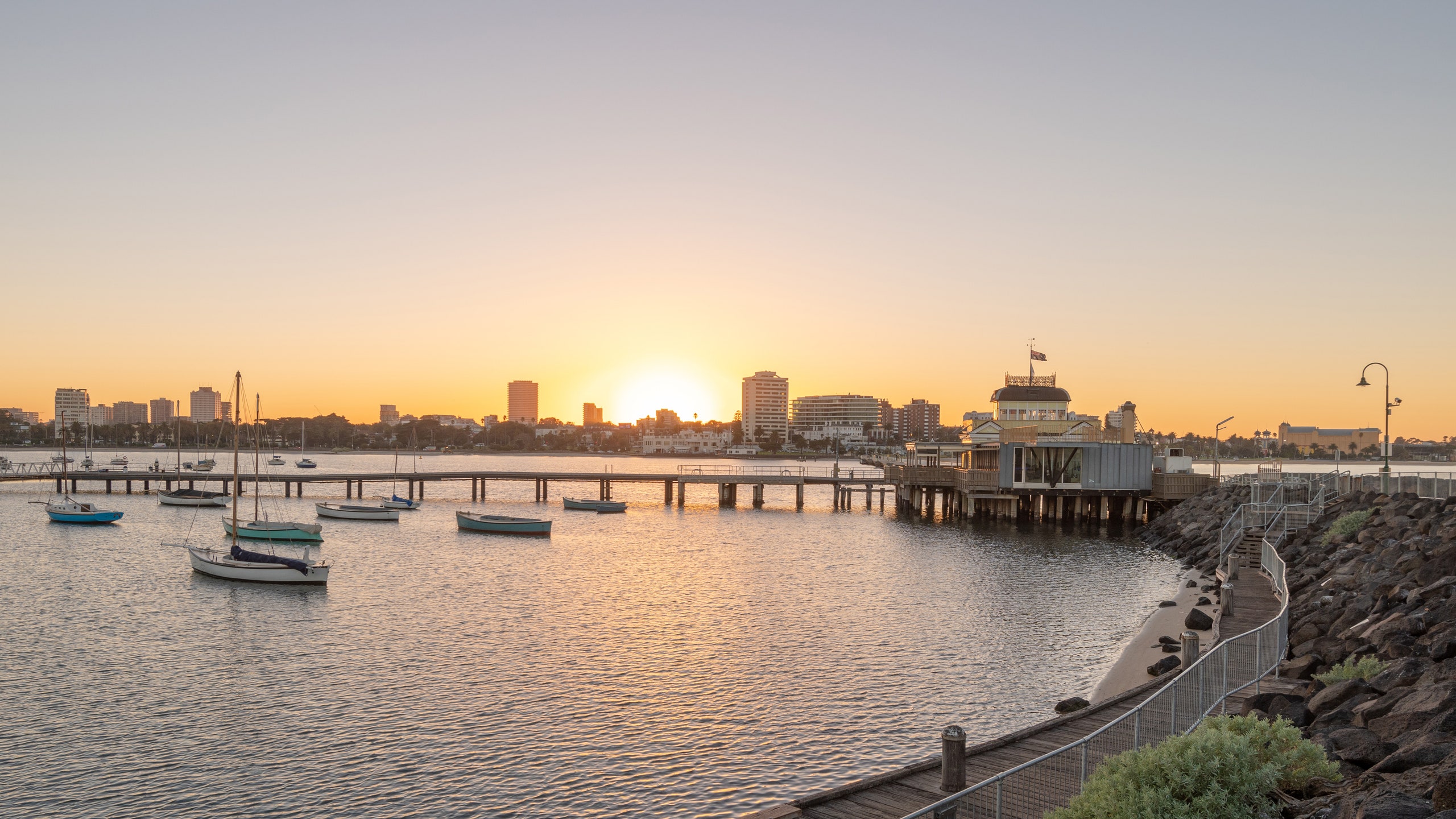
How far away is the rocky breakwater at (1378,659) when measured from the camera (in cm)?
1090

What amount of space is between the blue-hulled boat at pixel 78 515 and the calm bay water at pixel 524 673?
734 inches

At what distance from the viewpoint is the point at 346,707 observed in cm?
2312

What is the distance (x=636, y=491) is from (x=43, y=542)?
82.1 meters

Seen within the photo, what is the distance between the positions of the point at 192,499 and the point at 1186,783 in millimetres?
98013

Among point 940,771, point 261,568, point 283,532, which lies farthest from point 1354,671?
point 283,532

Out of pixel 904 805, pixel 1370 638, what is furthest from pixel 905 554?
pixel 904 805

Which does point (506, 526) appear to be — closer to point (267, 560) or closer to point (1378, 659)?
point (267, 560)

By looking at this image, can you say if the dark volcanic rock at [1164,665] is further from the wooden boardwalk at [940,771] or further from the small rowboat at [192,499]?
the small rowboat at [192,499]

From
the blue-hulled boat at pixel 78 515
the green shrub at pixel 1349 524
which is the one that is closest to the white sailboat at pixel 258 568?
the blue-hulled boat at pixel 78 515

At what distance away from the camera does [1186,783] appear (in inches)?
387

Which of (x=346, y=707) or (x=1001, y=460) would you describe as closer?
(x=346, y=707)

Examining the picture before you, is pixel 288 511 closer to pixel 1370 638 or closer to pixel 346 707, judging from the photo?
pixel 346 707

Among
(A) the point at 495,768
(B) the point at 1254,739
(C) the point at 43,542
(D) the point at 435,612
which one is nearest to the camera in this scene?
(B) the point at 1254,739

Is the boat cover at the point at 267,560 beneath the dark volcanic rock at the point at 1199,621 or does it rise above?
beneath
